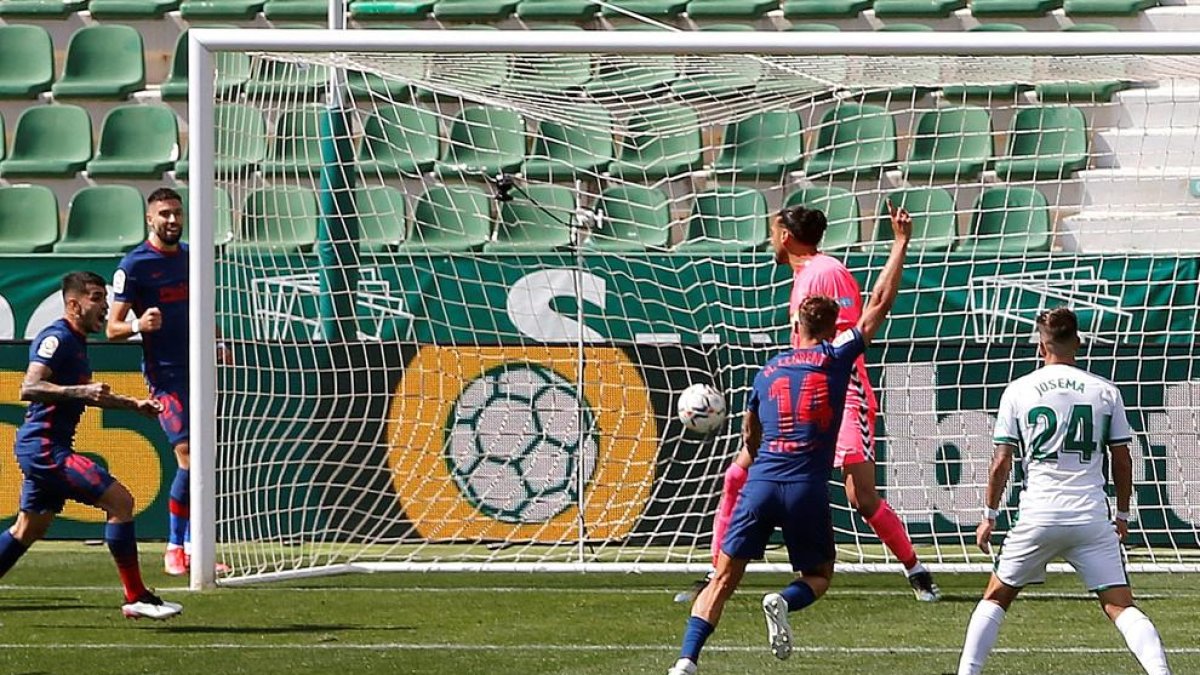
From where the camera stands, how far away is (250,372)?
34.6ft

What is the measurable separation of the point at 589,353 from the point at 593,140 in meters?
2.42

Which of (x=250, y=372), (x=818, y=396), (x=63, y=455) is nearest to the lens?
(x=818, y=396)

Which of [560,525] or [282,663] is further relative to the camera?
[560,525]

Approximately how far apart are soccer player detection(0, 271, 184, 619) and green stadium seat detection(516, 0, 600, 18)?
6.97 meters

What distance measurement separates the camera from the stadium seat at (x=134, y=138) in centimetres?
1451

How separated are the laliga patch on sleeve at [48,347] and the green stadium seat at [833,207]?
228 inches

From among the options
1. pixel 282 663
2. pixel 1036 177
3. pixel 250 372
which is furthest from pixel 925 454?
pixel 282 663

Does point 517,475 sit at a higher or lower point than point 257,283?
lower

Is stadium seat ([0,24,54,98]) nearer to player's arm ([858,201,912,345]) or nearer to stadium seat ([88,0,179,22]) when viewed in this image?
stadium seat ([88,0,179,22])

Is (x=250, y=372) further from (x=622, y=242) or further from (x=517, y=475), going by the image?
(x=622, y=242)

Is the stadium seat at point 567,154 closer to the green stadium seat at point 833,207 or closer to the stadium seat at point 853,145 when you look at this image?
the green stadium seat at point 833,207

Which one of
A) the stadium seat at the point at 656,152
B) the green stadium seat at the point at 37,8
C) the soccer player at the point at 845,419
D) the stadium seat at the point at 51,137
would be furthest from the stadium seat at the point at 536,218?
the green stadium seat at the point at 37,8

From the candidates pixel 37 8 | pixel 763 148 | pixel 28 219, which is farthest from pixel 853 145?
pixel 37 8

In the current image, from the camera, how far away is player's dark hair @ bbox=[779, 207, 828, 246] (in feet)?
26.9
